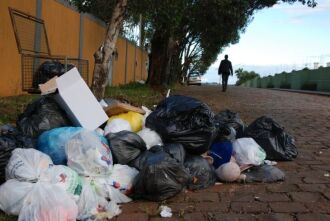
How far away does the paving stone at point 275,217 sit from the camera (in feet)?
12.3

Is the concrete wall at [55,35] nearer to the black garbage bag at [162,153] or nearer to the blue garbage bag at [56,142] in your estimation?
the blue garbage bag at [56,142]

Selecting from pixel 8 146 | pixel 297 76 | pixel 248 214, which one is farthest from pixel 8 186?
pixel 297 76

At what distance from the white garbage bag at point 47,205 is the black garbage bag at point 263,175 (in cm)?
202

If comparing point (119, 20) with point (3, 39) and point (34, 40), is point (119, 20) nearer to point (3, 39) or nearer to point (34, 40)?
point (34, 40)

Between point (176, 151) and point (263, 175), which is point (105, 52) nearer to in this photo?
point (176, 151)

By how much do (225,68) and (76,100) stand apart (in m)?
17.9

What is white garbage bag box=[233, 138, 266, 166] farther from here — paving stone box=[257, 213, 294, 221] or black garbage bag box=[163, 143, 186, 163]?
paving stone box=[257, 213, 294, 221]

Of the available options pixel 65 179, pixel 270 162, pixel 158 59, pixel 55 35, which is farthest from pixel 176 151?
pixel 158 59

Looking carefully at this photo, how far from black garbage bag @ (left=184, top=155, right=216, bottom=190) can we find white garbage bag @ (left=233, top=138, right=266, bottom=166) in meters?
0.38

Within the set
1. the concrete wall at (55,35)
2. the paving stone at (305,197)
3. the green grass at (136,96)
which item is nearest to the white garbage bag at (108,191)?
the paving stone at (305,197)

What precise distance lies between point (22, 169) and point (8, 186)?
16cm

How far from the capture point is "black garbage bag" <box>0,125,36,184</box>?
3.97m

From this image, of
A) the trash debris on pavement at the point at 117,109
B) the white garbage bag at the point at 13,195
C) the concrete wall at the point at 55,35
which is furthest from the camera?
the concrete wall at the point at 55,35

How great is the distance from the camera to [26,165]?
3.74m
